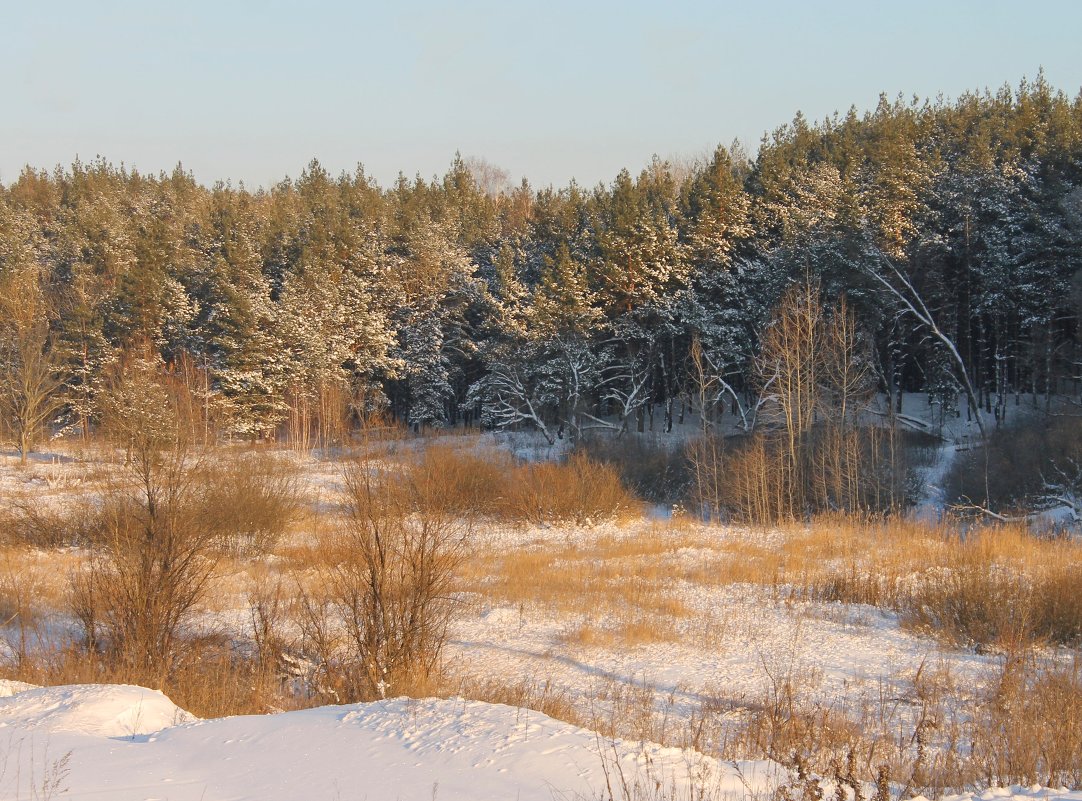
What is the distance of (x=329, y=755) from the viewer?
213 inches

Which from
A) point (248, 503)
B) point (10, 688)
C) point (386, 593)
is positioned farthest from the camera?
point (248, 503)

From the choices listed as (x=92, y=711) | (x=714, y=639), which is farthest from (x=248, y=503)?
(x=92, y=711)

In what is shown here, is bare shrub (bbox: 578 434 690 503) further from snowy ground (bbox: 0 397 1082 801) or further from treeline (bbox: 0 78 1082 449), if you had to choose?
snowy ground (bbox: 0 397 1082 801)

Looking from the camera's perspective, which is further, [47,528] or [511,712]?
[47,528]

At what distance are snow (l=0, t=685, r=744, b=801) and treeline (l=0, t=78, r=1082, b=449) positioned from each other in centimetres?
2624

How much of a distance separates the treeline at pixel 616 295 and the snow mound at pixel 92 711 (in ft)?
85.7

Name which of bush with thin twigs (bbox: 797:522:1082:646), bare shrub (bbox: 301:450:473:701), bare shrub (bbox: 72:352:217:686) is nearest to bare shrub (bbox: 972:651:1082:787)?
bush with thin twigs (bbox: 797:522:1082:646)

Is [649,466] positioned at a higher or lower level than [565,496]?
higher

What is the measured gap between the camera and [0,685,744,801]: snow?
4805mm

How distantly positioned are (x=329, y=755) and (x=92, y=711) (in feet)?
7.85

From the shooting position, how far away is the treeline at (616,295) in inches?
1416

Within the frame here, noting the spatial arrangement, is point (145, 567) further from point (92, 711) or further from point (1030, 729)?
point (1030, 729)

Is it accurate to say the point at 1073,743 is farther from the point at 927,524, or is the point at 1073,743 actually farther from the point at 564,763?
the point at 927,524

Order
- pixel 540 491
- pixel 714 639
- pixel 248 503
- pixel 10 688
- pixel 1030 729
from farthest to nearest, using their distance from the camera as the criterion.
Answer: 1. pixel 540 491
2. pixel 248 503
3. pixel 714 639
4. pixel 10 688
5. pixel 1030 729
